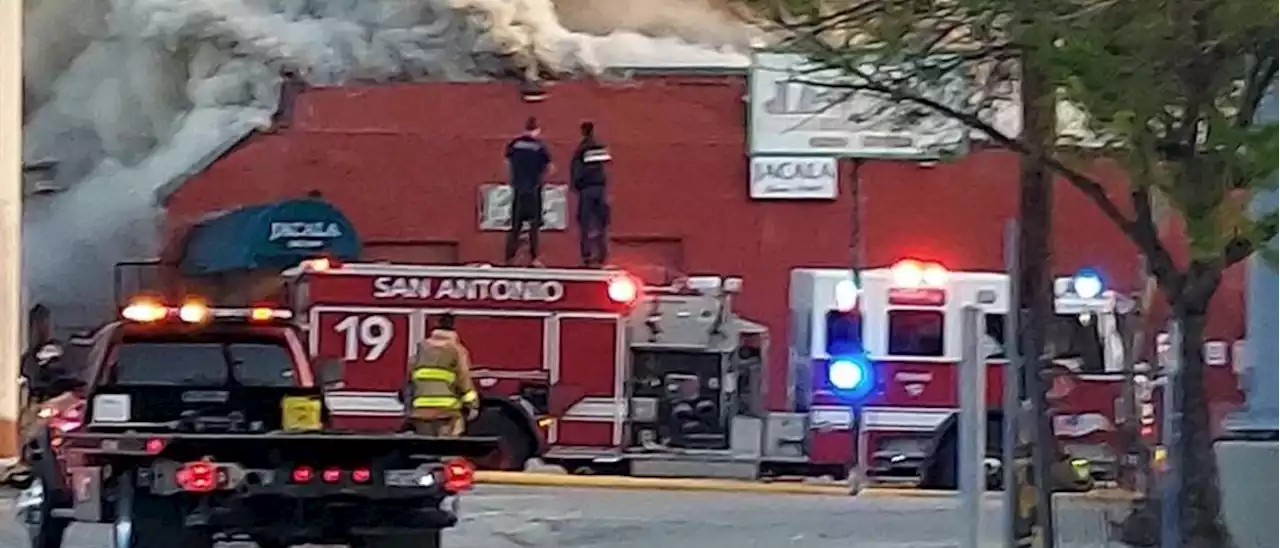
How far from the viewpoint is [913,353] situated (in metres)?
22.6

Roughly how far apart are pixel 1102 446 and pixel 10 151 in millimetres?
10686

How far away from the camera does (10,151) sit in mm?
24078

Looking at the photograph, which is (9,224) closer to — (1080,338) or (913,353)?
(913,353)

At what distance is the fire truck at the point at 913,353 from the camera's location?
2181cm

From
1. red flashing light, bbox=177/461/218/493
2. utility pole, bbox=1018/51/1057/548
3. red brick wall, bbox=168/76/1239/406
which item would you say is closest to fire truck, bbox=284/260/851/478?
red brick wall, bbox=168/76/1239/406

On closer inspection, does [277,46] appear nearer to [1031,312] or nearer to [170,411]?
[170,411]

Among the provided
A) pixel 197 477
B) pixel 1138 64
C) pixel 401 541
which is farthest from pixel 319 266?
pixel 1138 64

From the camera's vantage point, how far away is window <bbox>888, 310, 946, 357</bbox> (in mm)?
22609

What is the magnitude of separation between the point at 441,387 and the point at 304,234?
8573 millimetres

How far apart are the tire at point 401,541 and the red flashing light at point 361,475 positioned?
61cm


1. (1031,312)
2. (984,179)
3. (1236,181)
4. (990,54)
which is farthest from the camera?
(984,179)

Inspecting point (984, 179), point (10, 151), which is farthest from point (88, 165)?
point (984, 179)

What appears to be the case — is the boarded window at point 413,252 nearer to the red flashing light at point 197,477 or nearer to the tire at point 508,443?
the tire at point 508,443

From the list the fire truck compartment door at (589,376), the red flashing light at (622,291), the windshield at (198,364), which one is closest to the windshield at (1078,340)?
the red flashing light at (622,291)
